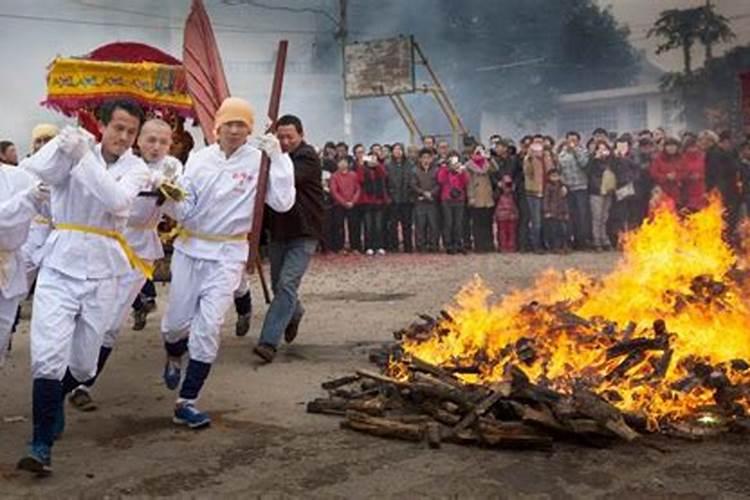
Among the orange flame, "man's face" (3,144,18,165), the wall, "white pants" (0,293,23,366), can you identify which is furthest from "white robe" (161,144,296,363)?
the wall

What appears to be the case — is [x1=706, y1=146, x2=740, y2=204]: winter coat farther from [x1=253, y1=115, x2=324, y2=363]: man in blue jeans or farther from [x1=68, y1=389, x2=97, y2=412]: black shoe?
[x1=68, y1=389, x2=97, y2=412]: black shoe

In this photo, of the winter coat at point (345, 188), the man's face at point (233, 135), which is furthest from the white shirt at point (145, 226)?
the winter coat at point (345, 188)

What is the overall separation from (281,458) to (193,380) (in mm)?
969

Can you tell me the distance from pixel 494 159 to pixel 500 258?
6.39ft

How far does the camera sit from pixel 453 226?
1620cm

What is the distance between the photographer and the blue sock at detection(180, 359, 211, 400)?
5535 millimetres

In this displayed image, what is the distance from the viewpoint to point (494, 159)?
52.6 feet

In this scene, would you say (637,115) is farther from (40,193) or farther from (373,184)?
(40,193)

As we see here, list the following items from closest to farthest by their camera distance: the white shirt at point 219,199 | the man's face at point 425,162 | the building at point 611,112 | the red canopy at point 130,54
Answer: the white shirt at point 219,199
the red canopy at point 130,54
the man's face at point 425,162
the building at point 611,112

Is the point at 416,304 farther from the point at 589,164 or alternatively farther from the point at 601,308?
the point at 589,164

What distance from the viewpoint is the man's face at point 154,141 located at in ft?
20.3

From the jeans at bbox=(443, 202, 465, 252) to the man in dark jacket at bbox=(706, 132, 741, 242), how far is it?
410 cm

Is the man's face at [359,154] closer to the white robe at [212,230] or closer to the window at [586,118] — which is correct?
the white robe at [212,230]

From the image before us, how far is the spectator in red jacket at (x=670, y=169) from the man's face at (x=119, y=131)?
1113 centimetres
